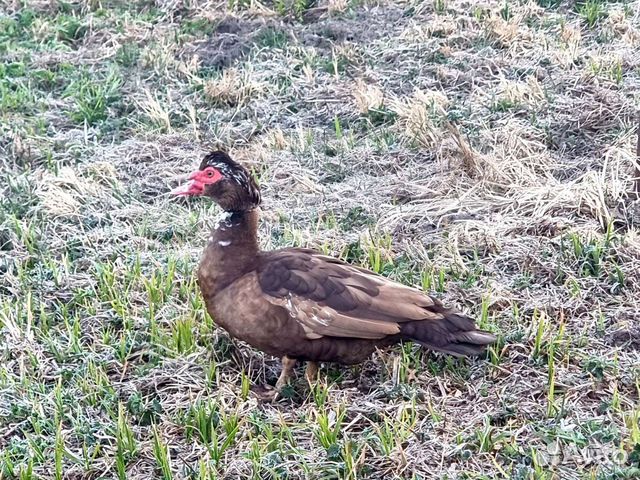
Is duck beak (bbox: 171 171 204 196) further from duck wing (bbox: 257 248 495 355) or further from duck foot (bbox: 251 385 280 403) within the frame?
duck foot (bbox: 251 385 280 403)

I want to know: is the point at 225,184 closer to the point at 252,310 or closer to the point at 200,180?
the point at 200,180

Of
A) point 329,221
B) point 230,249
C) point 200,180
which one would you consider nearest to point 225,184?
point 200,180

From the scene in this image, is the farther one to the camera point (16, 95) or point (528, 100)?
point (16, 95)

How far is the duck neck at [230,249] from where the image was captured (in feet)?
14.2

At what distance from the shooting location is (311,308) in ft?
13.7

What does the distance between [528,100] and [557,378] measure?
3.31 m

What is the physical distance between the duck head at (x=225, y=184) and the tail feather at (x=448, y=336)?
3.10ft

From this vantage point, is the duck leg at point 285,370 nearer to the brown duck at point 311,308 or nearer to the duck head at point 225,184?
the brown duck at point 311,308

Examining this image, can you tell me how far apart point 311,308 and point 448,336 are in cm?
62

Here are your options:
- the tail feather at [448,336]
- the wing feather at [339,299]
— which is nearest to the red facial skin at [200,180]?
the wing feather at [339,299]

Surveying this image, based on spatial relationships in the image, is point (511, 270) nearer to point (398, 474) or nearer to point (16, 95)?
point (398, 474)

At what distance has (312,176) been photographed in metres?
6.33

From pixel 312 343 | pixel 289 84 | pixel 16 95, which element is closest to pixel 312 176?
Result: pixel 289 84

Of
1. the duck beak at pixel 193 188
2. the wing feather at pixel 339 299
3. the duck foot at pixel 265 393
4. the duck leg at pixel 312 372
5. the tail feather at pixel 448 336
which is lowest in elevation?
the duck foot at pixel 265 393
